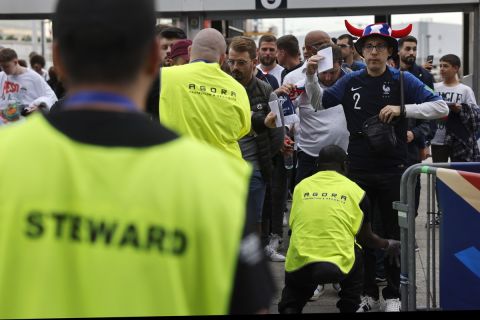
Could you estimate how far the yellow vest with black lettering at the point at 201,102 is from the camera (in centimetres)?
511

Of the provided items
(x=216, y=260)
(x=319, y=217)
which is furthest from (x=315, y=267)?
(x=216, y=260)

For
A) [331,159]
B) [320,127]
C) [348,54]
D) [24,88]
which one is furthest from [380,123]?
[24,88]

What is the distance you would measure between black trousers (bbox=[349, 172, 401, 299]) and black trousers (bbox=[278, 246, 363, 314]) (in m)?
0.55

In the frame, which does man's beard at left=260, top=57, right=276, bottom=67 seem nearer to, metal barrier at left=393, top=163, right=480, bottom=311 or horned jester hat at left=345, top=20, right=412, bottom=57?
horned jester hat at left=345, top=20, right=412, bottom=57

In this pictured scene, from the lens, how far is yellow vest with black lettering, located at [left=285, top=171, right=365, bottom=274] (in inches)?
212

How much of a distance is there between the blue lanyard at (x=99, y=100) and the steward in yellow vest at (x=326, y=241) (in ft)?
12.3

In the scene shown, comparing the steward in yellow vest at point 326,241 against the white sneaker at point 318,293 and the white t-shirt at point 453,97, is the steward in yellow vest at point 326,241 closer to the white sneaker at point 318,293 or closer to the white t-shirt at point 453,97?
the white sneaker at point 318,293

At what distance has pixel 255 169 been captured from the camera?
274 inches

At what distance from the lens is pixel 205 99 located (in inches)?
203

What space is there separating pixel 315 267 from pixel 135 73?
12.4 ft

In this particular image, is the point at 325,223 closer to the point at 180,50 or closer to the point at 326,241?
the point at 326,241

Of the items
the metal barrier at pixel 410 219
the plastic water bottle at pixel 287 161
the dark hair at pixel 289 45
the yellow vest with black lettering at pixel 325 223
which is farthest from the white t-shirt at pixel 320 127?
the metal barrier at pixel 410 219

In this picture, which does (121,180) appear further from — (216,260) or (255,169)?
(255,169)

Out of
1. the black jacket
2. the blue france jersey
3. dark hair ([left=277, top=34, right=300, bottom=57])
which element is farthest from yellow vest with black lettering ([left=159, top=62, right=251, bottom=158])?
dark hair ([left=277, top=34, right=300, bottom=57])
